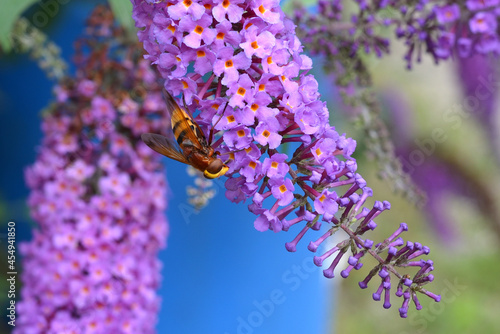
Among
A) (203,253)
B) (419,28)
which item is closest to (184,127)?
(419,28)

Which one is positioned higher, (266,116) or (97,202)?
(266,116)

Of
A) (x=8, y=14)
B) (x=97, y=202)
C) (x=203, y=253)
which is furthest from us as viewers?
(x=203, y=253)

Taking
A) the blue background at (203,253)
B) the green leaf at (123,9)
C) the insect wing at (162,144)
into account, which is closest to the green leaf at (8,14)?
the green leaf at (123,9)

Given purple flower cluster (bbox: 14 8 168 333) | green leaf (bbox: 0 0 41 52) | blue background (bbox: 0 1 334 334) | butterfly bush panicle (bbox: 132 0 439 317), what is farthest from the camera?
blue background (bbox: 0 1 334 334)

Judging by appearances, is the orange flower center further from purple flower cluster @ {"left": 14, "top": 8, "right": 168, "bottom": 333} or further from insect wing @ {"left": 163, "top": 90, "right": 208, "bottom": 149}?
purple flower cluster @ {"left": 14, "top": 8, "right": 168, "bottom": 333}

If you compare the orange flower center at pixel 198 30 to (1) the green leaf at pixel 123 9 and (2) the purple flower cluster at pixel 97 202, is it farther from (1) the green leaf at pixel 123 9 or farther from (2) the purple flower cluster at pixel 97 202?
(2) the purple flower cluster at pixel 97 202

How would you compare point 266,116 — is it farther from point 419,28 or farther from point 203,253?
point 203,253

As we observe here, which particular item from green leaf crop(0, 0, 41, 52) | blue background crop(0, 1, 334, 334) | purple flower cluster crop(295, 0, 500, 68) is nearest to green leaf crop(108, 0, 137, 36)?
green leaf crop(0, 0, 41, 52)
